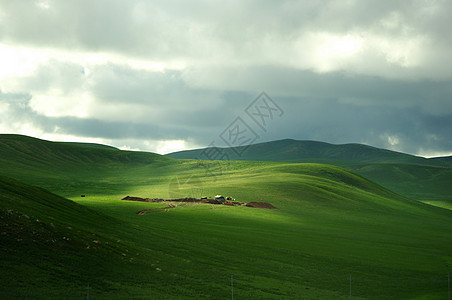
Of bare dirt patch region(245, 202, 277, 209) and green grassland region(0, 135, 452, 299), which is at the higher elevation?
bare dirt patch region(245, 202, 277, 209)

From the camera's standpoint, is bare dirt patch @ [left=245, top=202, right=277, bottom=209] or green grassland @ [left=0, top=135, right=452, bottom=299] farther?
bare dirt patch @ [left=245, top=202, right=277, bottom=209]

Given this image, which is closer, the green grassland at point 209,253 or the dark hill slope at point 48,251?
the dark hill slope at point 48,251

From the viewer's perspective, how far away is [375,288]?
3672 centimetres

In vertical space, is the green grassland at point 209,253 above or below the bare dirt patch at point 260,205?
below

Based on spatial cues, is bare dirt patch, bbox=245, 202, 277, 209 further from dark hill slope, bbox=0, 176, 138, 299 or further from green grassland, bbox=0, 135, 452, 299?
dark hill slope, bbox=0, 176, 138, 299

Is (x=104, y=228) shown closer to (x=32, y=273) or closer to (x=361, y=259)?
(x=32, y=273)

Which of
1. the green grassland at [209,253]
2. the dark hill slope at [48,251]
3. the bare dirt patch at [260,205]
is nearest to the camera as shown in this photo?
the dark hill slope at [48,251]

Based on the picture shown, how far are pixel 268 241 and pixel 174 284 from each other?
981 inches

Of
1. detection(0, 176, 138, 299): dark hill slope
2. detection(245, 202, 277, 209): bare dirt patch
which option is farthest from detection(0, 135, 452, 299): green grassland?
detection(245, 202, 277, 209): bare dirt patch

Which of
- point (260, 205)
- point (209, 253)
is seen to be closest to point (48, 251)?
point (209, 253)

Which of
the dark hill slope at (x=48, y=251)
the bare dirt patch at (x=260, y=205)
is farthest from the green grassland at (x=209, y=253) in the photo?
the bare dirt patch at (x=260, y=205)

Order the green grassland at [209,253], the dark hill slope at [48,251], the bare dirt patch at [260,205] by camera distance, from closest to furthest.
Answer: the dark hill slope at [48,251] → the green grassland at [209,253] → the bare dirt patch at [260,205]

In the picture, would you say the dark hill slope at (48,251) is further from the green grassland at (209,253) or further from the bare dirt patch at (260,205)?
the bare dirt patch at (260,205)

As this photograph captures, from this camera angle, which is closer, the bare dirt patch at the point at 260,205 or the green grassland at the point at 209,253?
the green grassland at the point at 209,253
